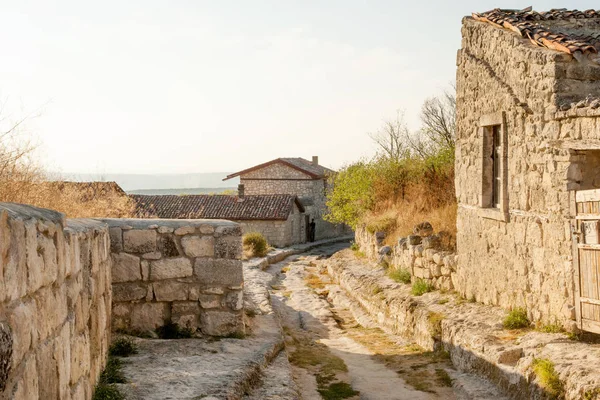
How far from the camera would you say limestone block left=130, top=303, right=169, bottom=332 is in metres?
7.27

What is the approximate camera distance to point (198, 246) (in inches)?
291

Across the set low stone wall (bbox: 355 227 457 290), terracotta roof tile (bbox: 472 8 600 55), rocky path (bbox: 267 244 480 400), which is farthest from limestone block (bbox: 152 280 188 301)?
low stone wall (bbox: 355 227 457 290)

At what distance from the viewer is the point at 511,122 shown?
9172 mm

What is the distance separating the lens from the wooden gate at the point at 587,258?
23.0 ft

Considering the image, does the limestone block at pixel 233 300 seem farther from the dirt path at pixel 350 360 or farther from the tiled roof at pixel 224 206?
the tiled roof at pixel 224 206

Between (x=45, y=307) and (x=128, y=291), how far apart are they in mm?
4095

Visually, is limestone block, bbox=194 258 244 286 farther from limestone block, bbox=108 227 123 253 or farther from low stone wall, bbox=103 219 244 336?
limestone block, bbox=108 227 123 253

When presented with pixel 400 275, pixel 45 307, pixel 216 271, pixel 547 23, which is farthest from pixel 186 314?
pixel 400 275

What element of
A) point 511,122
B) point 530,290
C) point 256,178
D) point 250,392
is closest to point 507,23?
point 511,122

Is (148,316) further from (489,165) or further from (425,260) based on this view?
(425,260)

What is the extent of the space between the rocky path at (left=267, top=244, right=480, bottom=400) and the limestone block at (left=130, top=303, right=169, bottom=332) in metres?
1.80


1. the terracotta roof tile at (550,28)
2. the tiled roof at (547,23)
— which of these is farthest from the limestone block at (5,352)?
the tiled roof at (547,23)

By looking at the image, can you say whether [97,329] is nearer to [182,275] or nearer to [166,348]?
[166,348]

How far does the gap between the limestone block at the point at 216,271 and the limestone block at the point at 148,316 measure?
0.52m
